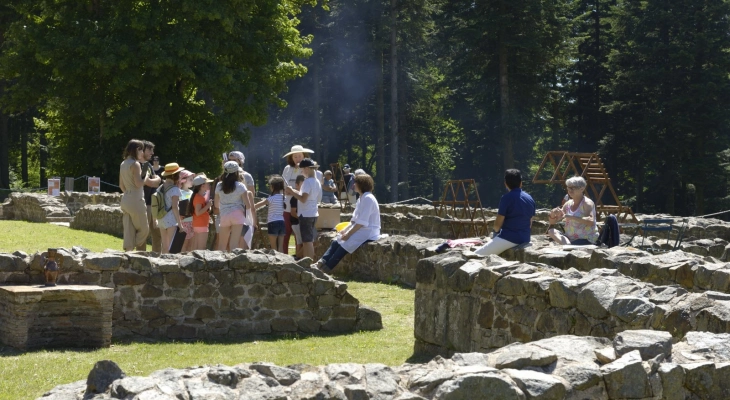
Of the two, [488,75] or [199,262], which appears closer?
[199,262]

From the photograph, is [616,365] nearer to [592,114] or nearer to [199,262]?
[199,262]

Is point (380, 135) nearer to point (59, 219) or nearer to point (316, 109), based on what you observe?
point (316, 109)

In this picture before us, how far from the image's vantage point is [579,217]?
10.8 meters

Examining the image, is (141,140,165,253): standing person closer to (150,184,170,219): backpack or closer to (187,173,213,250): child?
(150,184,170,219): backpack

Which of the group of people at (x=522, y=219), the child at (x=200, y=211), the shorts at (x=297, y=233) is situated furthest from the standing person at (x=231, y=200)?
the group of people at (x=522, y=219)

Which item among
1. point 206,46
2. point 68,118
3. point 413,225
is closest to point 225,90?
point 206,46

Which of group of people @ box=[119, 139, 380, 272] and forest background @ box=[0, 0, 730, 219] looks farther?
forest background @ box=[0, 0, 730, 219]

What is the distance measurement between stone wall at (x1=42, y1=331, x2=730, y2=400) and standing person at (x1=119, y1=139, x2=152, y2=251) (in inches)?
281

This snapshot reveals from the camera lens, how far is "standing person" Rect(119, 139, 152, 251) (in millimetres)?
11438

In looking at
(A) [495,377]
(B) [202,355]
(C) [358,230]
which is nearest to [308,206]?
(C) [358,230]

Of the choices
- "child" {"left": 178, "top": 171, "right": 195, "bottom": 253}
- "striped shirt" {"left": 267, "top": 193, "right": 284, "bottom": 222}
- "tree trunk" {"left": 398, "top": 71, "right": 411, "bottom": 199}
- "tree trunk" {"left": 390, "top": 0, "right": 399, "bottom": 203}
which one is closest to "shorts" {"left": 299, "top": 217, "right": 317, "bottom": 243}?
"striped shirt" {"left": 267, "top": 193, "right": 284, "bottom": 222}

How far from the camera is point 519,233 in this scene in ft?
32.4

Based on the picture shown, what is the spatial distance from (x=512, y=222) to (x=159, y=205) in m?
4.47

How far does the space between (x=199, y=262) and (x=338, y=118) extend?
42.4 meters
